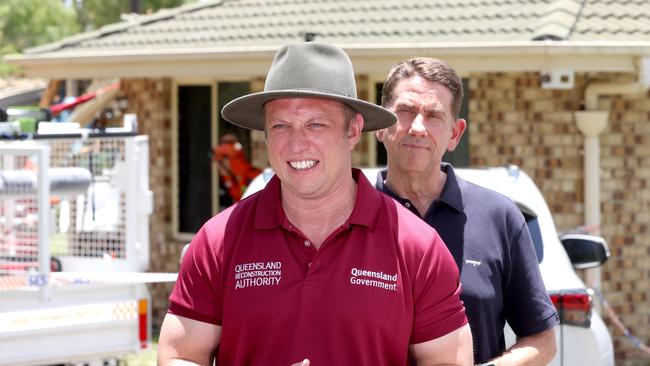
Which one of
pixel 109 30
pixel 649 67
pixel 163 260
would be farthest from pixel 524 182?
pixel 109 30

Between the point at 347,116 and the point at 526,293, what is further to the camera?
the point at 526,293

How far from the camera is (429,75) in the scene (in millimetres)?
3762

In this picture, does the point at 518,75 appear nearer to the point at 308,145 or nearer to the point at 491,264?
the point at 491,264

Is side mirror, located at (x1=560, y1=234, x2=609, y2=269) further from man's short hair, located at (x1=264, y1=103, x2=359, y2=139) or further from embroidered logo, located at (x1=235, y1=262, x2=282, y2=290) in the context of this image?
embroidered logo, located at (x1=235, y1=262, x2=282, y2=290)

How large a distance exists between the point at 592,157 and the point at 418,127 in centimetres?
665

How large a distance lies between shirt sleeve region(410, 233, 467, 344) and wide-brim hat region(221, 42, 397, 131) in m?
0.44

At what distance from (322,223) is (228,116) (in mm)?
461

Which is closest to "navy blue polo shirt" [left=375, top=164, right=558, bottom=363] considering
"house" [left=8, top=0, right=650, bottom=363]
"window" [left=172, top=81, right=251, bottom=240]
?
"house" [left=8, top=0, right=650, bottom=363]

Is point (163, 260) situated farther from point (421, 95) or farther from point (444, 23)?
point (421, 95)

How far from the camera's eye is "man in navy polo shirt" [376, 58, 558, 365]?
3.60m

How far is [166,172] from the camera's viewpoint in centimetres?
1228

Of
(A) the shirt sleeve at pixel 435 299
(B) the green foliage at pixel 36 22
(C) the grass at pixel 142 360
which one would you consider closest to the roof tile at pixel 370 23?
(C) the grass at pixel 142 360

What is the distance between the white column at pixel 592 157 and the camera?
10.0 m

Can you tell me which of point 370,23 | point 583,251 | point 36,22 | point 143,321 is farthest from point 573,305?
point 36,22
